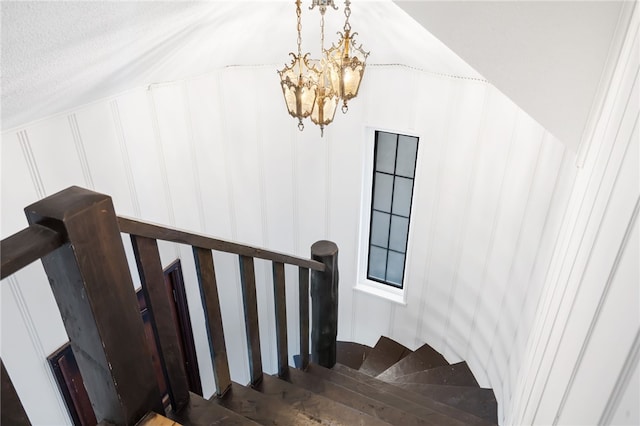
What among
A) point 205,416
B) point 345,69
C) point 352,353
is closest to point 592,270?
point 205,416

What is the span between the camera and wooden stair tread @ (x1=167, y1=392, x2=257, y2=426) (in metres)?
1.42

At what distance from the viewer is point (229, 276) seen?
13.5ft

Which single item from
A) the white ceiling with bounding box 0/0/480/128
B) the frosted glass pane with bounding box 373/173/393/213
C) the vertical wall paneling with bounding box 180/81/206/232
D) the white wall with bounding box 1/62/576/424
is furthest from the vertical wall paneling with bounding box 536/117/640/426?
the vertical wall paneling with bounding box 180/81/206/232

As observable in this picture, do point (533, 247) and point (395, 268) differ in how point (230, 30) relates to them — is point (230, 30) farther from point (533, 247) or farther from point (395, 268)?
point (395, 268)

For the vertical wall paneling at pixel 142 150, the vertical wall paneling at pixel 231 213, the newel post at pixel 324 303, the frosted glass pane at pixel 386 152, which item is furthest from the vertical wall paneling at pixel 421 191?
the vertical wall paneling at pixel 142 150

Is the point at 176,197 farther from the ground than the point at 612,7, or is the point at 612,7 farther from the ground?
the point at 612,7

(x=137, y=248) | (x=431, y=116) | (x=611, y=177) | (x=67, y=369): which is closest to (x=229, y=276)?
(x=67, y=369)

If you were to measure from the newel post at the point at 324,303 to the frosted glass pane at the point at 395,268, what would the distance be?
6.43 feet

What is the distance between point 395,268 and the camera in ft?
15.0

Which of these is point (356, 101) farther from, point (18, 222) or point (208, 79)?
point (18, 222)

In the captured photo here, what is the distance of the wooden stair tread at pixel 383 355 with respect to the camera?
4367mm

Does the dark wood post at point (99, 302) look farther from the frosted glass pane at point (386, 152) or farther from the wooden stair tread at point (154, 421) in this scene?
the frosted glass pane at point (386, 152)

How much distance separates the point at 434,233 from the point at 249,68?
7.03ft

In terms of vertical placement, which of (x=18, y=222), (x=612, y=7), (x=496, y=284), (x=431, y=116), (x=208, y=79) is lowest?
(x=496, y=284)
